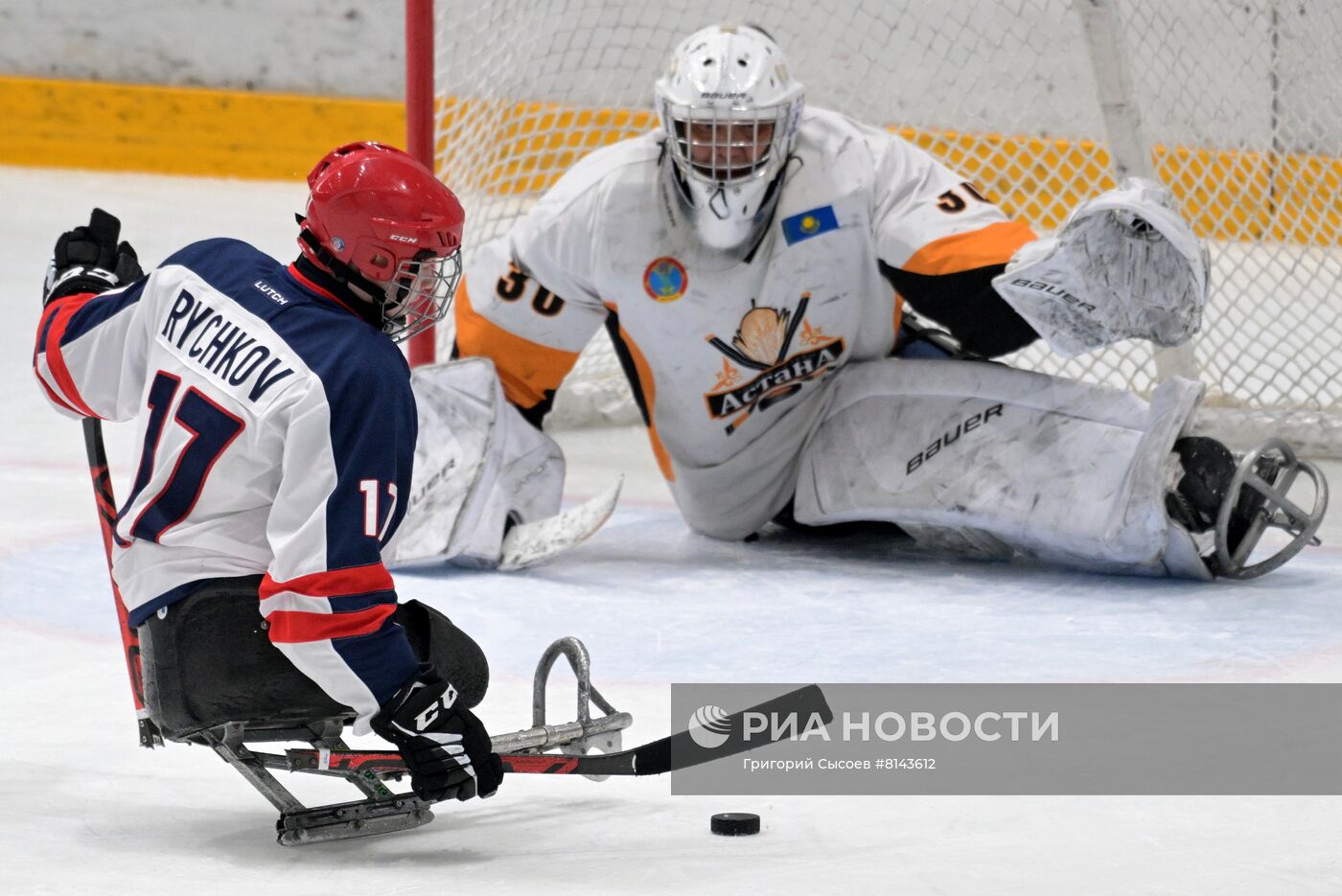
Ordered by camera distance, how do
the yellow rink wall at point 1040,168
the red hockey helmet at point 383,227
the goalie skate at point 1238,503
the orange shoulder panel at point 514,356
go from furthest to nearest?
1. the yellow rink wall at point 1040,168
2. the orange shoulder panel at point 514,356
3. the goalie skate at point 1238,503
4. the red hockey helmet at point 383,227

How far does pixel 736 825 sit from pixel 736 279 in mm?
1655

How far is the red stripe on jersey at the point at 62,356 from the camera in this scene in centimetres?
237

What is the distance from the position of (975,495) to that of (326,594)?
1931 mm

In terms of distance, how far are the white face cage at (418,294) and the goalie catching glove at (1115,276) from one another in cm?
142

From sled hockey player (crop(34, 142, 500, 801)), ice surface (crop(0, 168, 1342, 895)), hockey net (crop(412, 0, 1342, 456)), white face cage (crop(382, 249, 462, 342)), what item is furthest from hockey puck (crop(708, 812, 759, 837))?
hockey net (crop(412, 0, 1342, 456))

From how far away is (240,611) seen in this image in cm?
217

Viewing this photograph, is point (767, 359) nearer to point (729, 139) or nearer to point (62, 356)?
point (729, 139)

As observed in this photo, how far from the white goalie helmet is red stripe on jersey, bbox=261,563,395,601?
66.9 inches

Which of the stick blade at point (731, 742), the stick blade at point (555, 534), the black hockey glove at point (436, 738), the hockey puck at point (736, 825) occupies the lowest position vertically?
the stick blade at point (555, 534)

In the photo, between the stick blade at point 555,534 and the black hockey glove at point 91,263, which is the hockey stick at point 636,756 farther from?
the stick blade at point 555,534

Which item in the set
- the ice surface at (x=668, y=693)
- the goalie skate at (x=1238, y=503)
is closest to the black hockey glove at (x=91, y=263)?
the ice surface at (x=668, y=693)

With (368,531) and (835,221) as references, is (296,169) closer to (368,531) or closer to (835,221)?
(835,221)

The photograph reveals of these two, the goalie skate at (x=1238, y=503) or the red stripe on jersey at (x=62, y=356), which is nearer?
the red stripe on jersey at (x=62, y=356)

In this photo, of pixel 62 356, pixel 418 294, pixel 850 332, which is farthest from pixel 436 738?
pixel 850 332
